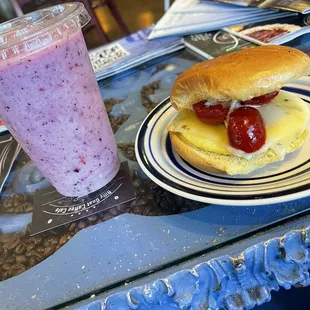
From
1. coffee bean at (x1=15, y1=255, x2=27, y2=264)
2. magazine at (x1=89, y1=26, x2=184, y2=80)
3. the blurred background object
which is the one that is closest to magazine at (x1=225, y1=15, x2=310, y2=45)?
magazine at (x1=89, y1=26, x2=184, y2=80)

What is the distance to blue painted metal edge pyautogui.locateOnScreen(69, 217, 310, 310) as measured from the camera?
570mm

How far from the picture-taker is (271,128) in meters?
0.71

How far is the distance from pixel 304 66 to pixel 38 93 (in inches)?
19.5

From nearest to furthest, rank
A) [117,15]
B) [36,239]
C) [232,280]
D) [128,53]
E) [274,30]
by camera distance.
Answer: [232,280]
[36,239]
[274,30]
[128,53]
[117,15]

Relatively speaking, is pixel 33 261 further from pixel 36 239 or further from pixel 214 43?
pixel 214 43

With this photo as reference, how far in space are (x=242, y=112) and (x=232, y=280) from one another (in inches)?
12.0

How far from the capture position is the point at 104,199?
759mm

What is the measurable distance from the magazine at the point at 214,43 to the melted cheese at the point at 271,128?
17.5 inches

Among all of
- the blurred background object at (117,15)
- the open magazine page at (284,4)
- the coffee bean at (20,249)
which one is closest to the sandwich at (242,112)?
the coffee bean at (20,249)

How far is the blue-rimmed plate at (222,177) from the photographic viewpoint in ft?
1.90

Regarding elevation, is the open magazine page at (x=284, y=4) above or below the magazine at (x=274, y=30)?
above

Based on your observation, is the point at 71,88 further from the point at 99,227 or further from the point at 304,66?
the point at 304,66

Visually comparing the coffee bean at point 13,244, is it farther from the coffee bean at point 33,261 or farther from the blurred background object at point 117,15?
the blurred background object at point 117,15

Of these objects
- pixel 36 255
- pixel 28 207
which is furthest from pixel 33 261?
pixel 28 207
